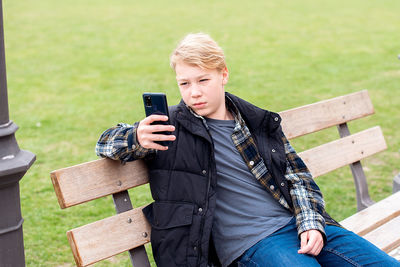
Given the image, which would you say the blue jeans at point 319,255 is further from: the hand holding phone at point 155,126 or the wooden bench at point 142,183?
the hand holding phone at point 155,126

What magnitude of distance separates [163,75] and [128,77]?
594 millimetres

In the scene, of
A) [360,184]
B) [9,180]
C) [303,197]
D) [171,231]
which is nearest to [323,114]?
[360,184]

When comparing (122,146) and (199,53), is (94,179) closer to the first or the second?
(122,146)

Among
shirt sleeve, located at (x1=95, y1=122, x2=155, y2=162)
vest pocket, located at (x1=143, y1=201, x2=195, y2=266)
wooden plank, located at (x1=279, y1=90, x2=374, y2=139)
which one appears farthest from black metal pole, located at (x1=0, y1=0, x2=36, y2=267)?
wooden plank, located at (x1=279, y1=90, x2=374, y2=139)

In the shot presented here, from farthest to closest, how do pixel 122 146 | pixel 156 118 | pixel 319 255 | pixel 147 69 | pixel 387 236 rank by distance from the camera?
pixel 147 69
pixel 387 236
pixel 319 255
pixel 122 146
pixel 156 118

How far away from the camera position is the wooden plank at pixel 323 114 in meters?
3.78

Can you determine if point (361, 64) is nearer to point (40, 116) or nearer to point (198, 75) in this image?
point (40, 116)

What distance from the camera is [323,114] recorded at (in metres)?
4.02

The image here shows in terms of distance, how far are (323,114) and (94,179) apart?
1848 millimetres

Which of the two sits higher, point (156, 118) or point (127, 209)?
point (156, 118)

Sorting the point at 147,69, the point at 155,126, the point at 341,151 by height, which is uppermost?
the point at 155,126

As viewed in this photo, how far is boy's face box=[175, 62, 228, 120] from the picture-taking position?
113 inches

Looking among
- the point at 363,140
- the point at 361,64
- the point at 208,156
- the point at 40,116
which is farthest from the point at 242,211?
the point at 361,64

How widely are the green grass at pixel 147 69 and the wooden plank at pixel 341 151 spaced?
934 millimetres
